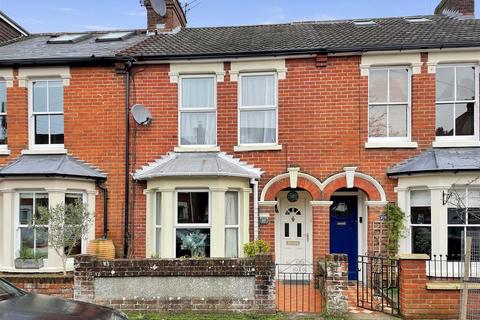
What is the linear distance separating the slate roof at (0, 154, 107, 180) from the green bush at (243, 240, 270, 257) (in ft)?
13.7

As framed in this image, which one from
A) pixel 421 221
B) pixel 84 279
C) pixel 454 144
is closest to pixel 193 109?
pixel 84 279

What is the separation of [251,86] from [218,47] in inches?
54.9

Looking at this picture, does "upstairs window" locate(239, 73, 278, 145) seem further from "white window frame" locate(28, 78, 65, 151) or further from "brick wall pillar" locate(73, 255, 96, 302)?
"brick wall pillar" locate(73, 255, 96, 302)

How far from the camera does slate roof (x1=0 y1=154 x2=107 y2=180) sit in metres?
11.1

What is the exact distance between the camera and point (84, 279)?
8219mm

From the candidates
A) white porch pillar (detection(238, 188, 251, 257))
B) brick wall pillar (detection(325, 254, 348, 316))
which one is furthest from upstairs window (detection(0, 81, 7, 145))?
brick wall pillar (detection(325, 254, 348, 316))

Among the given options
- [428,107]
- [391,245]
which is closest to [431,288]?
[391,245]

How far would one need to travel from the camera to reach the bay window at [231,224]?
440 inches

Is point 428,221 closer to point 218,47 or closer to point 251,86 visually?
point 251,86

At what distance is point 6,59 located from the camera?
12.0m

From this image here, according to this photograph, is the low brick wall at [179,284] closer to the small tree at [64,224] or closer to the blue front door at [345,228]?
the small tree at [64,224]

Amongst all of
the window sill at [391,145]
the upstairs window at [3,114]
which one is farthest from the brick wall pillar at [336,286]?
the upstairs window at [3,114]

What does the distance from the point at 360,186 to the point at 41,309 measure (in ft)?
27.0

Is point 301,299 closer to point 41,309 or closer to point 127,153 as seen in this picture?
point 127,153
